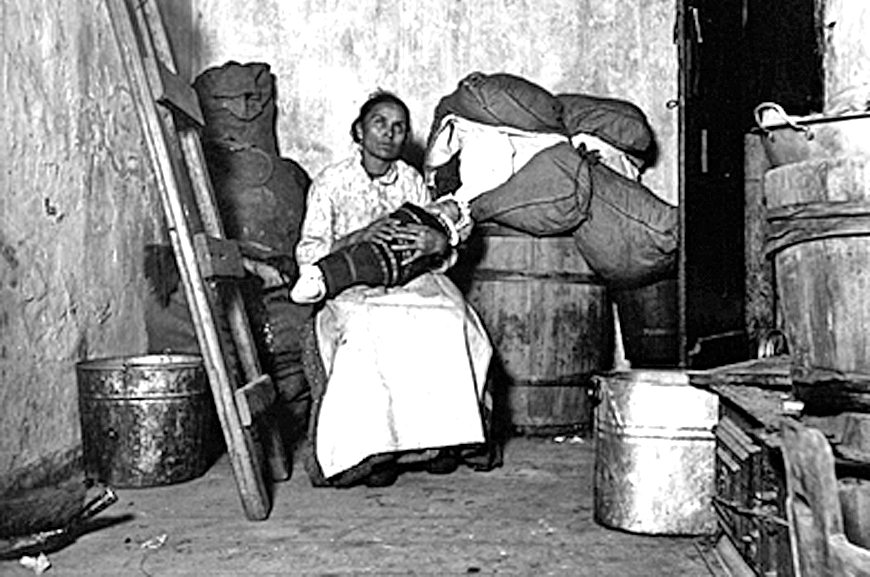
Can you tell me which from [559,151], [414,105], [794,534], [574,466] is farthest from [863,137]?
[414,105]

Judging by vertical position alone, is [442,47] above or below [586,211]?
above

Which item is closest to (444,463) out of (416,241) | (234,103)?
(416,241)

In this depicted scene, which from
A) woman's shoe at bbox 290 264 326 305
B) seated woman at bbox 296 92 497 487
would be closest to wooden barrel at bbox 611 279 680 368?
seated woman at bbox 296 92 497 487

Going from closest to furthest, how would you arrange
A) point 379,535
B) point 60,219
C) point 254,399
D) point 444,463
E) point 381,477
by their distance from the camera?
point 379,535, point 254,399, point 60,219, point 381,477, point 444,463

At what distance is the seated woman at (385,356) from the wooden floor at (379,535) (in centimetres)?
15

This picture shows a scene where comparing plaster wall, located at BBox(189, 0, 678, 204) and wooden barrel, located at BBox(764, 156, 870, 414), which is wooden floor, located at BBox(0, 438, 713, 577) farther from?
plaster wall, located at BBox(189, 0, 678, 204)

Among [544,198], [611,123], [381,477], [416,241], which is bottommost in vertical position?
[381,477]

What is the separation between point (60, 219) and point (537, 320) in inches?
90.9

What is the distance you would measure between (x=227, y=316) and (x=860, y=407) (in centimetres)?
268

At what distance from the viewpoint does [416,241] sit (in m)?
4.30

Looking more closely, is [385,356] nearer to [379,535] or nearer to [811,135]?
[379,535]

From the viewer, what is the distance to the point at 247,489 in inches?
143

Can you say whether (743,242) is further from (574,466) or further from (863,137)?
(863,137)

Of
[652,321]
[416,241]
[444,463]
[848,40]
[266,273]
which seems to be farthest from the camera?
[652,321]
